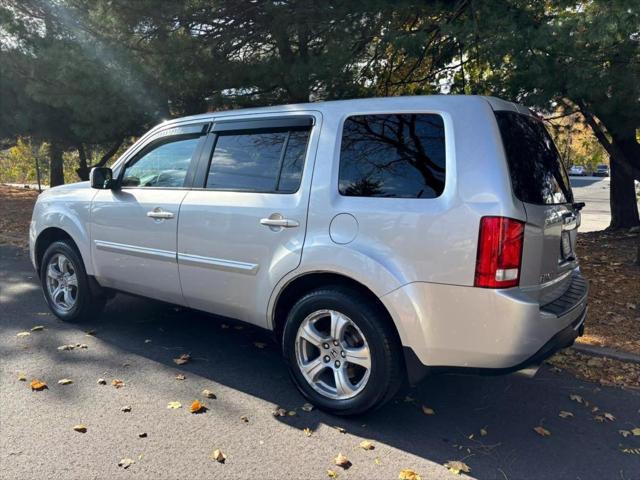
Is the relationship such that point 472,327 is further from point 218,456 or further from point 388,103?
point 218,456

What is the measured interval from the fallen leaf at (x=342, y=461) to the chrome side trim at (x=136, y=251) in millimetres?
1995

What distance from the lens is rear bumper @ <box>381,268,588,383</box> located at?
287cm

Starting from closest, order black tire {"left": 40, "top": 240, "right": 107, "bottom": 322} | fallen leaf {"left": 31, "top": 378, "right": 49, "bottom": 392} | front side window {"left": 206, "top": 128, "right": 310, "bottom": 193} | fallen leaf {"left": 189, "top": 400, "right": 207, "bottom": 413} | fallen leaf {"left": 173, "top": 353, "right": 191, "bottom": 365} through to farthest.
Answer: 1. fallen leaf {"left": 189, "top": 400, "right": 207, "bottom": 413}
2. front side window {"left": 206, "top": 128, "right": 310, "bottom": 193}
3. fallen leaf {"left": 31, "top": 378, "right": 49, "bottom": 392}
4. fallen leaf {"left": 173, "top": 353, "right": 191, "bottom": 365}
5. black tire {"left": 40, "top": 240, "right": 107, "bottom": 322}

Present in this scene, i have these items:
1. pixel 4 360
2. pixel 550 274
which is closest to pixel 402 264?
pixel 550 274

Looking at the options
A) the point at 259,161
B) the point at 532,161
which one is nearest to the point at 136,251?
the point at 259,161

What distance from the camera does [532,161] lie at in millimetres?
3230

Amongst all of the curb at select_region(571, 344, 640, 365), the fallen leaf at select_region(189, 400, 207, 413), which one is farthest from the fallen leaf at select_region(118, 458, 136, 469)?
the curb at select_region(571, 344, 640, 365)

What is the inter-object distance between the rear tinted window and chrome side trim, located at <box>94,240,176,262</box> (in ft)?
8.28

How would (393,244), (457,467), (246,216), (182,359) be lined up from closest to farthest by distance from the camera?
1. (457,467)
2. (393,244)
3. (246,216)
4. (182,359)

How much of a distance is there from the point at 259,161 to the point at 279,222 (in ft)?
1.82

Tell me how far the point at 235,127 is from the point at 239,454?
225 cm

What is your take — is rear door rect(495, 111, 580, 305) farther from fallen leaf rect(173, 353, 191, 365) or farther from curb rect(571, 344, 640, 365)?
fallen leaf rect(173, 353, 191, 365)

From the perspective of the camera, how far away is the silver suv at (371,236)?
291 cm

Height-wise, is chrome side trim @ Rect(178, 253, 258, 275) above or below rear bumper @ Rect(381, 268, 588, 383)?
above
